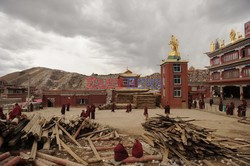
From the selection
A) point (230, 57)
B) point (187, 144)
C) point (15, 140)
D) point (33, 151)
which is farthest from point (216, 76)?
point (15, 140)

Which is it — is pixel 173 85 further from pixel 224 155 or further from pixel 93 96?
pixel 224 155

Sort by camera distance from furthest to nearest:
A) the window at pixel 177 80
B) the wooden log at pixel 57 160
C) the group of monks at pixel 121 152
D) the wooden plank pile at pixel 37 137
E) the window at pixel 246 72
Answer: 1. the window at pixel 177 80
2. the window at pixel 246 72
3. the group of monks at pixel 121 152
4. the wooden plank pile at pixel 37 137
5. the wooden log at pixel 57 160

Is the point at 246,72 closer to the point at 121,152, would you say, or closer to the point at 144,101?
the point at 144,101

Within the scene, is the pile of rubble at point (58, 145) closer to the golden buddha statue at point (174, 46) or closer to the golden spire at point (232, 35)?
the golden buddha statue at point (174, 46)

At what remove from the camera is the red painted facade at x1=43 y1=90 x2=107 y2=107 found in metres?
33.6

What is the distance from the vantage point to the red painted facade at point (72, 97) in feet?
110

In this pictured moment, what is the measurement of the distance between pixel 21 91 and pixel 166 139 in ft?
164

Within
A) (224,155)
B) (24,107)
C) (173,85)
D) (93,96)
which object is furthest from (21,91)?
(224,155)

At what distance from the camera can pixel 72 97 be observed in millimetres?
34125

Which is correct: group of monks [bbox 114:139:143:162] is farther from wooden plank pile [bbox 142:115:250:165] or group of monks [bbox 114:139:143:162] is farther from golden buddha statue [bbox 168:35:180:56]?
golden buddha statue [bbox 168:35:180:56]

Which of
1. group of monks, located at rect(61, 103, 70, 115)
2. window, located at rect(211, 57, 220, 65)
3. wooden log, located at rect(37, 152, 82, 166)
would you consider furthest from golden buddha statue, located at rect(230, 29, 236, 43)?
wooden log, located at rect(37, 152, 82, 166)

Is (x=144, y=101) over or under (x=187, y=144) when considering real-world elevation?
over

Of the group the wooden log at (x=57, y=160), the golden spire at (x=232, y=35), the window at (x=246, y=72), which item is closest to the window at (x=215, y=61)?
the golden spire at (x=232, y=35)

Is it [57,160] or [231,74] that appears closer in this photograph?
[57,160]
